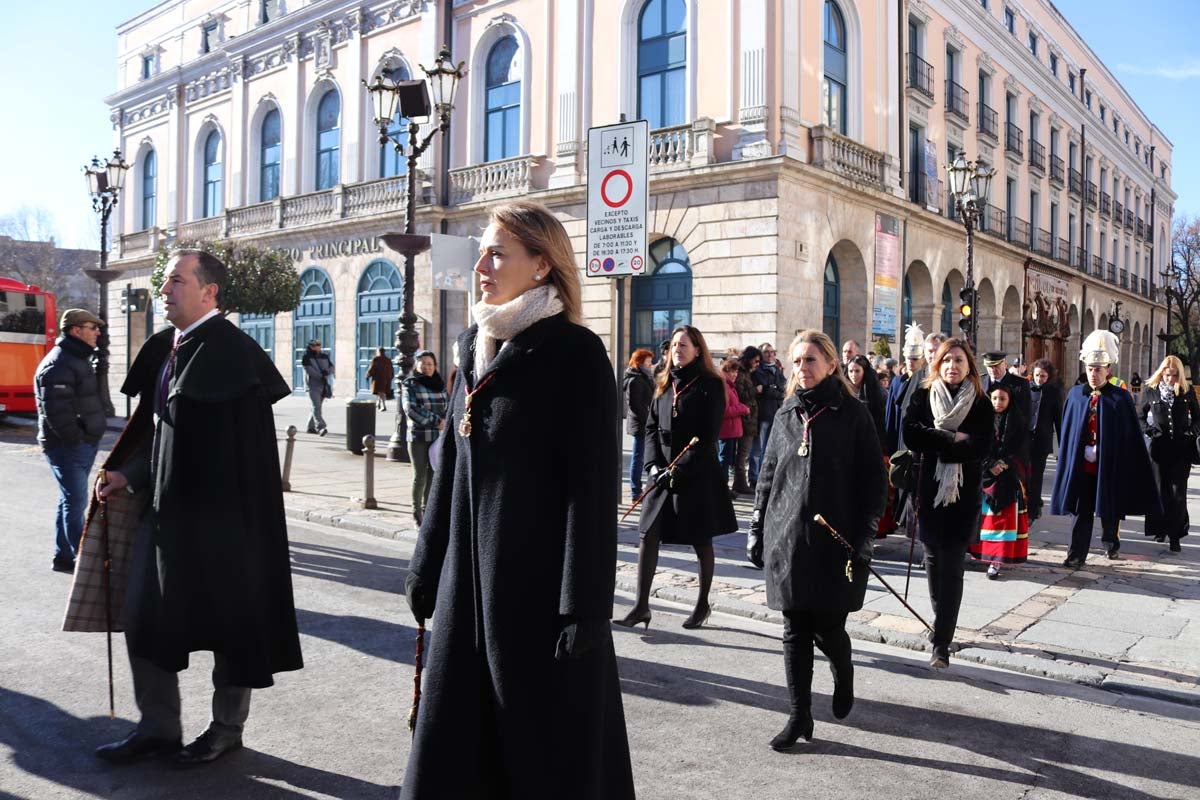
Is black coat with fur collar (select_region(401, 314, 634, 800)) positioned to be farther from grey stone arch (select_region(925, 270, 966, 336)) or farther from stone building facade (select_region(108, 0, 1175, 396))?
grey stone arch (select_region(925, 270, 966, 336))

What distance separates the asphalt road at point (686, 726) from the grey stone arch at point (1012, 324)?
29.1 meters

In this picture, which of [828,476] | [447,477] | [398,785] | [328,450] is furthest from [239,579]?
[328,450]

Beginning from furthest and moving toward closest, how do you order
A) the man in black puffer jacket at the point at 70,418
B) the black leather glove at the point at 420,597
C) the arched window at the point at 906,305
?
the arched window at the point at 906,305 → the man in black puffer jacket at the point at 70,418 → the black leather glove at the point at 420,597

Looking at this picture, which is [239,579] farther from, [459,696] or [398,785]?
[459,696]

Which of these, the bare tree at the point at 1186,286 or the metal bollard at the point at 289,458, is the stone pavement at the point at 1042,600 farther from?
the bare tree at the point at 1186,286

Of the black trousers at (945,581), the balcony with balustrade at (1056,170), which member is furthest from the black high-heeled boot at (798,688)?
the balcony with balustrade at (1056,170)

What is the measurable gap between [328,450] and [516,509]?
560 inches

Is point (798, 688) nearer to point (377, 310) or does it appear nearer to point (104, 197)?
point (104, 197)

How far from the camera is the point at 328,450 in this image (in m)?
16.0

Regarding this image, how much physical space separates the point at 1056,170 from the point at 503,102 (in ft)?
74.5

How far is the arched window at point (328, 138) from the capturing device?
94.0 feet

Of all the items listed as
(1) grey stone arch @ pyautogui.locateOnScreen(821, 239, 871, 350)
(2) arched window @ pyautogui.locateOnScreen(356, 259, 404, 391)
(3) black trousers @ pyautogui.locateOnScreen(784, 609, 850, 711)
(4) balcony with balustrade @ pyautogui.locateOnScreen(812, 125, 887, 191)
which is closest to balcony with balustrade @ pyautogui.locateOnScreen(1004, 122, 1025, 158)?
(4) balcony with balustrade @ pyautogui.locateOnScreen(812, 125, 887, 191)

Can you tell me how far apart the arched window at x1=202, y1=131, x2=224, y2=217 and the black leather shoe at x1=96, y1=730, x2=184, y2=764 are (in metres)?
32.4

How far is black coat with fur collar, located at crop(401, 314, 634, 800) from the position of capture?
244cm
